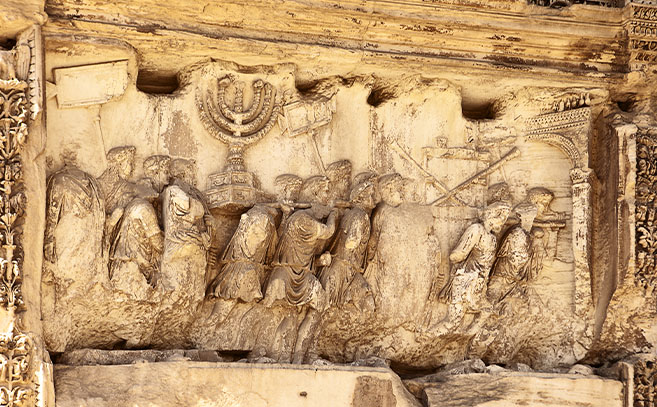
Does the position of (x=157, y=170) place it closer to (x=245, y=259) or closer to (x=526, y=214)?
(x=245, y=259)

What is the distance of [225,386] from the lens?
315 inches

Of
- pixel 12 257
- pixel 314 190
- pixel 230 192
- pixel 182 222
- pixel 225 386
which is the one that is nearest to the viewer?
pixel 12 257

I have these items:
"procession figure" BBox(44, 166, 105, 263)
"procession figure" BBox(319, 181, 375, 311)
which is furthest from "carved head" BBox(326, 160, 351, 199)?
"procession figure" BBox(44, 166, 105, 263)

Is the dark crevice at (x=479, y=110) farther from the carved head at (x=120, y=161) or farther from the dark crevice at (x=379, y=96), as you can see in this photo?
the carved head at (x=120, y=161)

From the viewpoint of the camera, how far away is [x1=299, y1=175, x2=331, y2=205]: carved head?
857 cm

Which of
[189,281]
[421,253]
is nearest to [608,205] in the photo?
[421,253]

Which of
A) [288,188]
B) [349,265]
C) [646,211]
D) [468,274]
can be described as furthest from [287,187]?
[646,211]

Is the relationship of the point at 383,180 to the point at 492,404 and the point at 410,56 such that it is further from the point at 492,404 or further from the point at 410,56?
the point at 492,404

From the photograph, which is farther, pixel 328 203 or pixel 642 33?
pixel 642 33

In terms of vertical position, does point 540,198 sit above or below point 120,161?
below

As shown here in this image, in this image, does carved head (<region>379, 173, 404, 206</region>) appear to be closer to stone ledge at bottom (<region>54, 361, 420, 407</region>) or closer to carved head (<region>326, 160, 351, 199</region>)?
carved head (<region>326, 160, 351, 199</region>)

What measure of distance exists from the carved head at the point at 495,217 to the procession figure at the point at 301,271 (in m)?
1.07

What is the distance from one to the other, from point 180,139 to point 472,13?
206 centimetres

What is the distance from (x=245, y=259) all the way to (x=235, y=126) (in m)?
0.84
